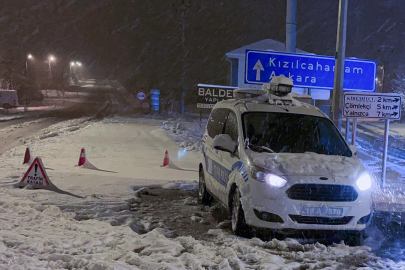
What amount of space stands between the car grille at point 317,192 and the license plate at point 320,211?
0.10m

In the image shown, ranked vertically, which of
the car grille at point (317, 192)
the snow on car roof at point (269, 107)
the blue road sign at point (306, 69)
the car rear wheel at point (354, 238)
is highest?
the blue road sign at point (306, 69)

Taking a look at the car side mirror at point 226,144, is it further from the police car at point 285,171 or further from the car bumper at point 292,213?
the car bumper at point 292,213

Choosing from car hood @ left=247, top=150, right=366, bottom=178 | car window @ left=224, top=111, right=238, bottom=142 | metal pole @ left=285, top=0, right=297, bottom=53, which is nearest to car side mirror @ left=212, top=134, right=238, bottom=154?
car window @ left=224, top=111, right=238, bottom=142

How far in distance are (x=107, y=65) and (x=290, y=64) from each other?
18925 cm

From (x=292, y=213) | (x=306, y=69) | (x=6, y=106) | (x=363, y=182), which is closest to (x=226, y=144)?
(x=292, y=213)

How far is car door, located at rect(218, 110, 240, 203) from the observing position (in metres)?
6.62

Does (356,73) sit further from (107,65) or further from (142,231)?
(107,65)

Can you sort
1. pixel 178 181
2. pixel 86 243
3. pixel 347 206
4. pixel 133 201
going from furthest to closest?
pixel 178 181
pixel 133 201
pixel 347 206
pixel 86 243

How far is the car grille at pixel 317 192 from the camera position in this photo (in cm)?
566

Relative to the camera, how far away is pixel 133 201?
8.32 meters

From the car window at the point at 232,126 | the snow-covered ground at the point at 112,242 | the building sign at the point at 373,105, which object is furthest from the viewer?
the building sign at the point at 373,105

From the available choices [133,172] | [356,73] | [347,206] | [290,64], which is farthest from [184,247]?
[356,73]

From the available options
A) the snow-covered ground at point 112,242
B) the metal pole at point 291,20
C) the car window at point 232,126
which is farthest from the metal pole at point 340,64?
the car window at point 232,126

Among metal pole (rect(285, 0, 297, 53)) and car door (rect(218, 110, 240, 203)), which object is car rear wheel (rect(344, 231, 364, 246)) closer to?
car door (rect(218, 110, 240, 203))
